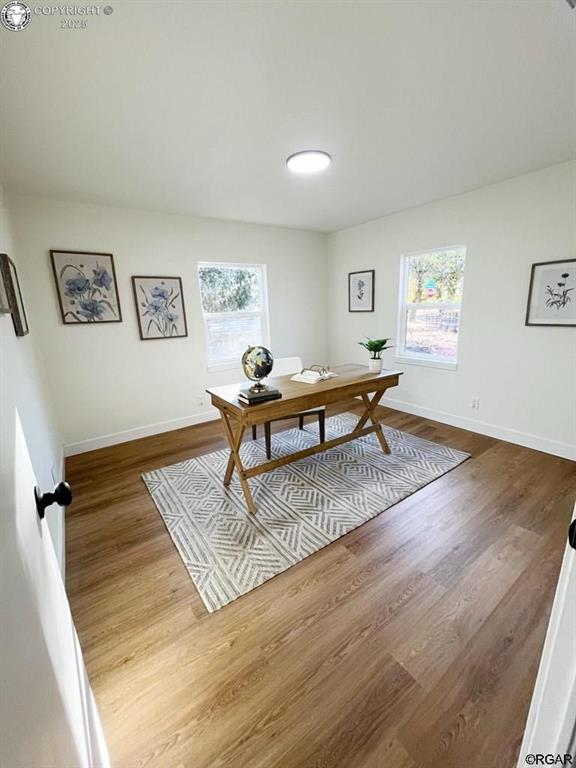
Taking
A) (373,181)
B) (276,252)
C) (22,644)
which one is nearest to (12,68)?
(22,644)

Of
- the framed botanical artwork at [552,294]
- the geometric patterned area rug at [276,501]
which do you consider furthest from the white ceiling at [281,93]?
the geometric patterned area rug at [276,501]

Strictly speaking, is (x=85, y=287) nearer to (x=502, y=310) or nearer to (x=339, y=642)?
(x=339, y=642)

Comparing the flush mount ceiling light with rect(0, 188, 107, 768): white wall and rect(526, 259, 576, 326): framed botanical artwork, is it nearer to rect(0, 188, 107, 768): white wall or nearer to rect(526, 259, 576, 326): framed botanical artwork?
rect(526, 259, 576, 326): framed botanical artwork

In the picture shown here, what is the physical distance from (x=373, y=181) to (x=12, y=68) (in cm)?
241

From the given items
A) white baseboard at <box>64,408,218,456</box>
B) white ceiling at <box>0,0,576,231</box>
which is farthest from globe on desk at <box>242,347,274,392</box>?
white baseboard at <box>64,408,218,456</box>

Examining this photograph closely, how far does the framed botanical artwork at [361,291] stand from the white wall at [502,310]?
246 millimetres

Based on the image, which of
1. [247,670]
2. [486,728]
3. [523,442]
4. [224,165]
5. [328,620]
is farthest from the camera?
[523,442]

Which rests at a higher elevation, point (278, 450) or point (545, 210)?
point (545, 210)

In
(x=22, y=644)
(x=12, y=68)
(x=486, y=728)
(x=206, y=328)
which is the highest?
(x=12, y=68)

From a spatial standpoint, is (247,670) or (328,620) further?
(328,620)

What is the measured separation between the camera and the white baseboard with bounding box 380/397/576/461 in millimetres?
2771

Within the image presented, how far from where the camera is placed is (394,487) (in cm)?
243

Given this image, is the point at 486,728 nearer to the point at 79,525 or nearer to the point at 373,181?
the point at 79,525

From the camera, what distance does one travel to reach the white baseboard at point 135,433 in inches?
126
